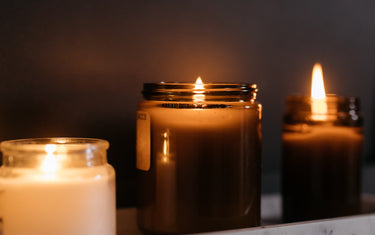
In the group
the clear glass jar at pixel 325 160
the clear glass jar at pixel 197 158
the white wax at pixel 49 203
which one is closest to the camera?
the white wax at pixel 49 203

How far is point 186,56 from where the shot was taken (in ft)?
2.37

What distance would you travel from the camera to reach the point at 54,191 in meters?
0.43

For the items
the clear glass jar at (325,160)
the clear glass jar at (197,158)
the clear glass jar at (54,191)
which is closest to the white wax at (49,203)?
the clear glass jar at (54,191)

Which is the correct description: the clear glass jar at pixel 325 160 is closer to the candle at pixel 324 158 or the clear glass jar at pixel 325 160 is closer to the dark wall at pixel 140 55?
the candle at pixel 324 158

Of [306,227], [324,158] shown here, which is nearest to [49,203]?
[306,227]

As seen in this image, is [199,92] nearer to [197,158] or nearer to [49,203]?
[197,158]

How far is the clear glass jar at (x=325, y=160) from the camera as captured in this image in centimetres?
68

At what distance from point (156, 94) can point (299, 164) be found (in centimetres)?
27

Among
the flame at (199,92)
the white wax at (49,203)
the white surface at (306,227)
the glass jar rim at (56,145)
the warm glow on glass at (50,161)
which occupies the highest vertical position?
the flame at (199,92)

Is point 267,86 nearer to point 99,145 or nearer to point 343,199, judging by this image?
point 343,199

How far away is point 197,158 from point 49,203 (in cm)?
18

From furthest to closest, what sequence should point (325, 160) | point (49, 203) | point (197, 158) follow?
point (325, 160)
point (197, 158)
point (49, 203)

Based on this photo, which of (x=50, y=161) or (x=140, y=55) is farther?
(x=140, y=55)

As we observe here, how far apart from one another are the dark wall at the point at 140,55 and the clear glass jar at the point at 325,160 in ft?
0.41
